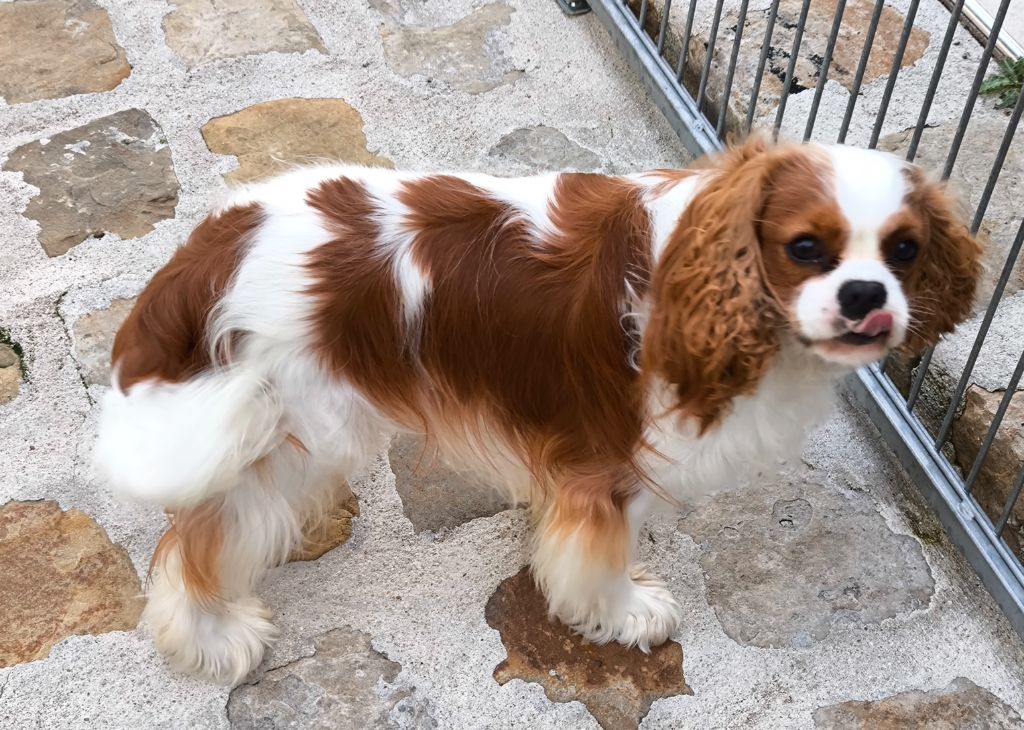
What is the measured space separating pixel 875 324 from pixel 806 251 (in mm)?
158

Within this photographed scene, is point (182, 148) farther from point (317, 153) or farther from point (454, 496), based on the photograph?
point (454, 496)

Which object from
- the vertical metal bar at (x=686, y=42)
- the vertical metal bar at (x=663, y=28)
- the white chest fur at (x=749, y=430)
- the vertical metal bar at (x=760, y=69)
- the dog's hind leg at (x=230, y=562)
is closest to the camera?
the white chest fur at (x=749, y=430)

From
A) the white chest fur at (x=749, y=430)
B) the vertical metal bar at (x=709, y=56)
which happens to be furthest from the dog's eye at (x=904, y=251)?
the vertical metal bar at (x=709, y=56)

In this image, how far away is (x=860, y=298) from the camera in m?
1.73

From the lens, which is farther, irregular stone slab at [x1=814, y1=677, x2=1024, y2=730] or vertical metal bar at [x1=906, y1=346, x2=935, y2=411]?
vertical metal bar at [x1=906, y1=346, x2=935, y2=411]

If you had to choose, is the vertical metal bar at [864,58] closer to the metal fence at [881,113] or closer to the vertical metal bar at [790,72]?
the metal fence at [881,113]

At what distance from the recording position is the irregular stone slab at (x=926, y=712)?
95.3 inches

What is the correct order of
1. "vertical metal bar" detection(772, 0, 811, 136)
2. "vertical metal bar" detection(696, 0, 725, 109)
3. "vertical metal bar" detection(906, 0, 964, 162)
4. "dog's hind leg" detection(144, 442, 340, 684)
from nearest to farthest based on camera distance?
"dog's hind leg" detection(144, 442, 340, 684), "vertical metal bar" detection(906, 0, 964, 162), "vertical metal bar" detection(772, 0, 811, 136), "vertical metal bar" detection(696, 0, 725, 109)

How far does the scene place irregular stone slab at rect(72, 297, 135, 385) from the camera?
289cm

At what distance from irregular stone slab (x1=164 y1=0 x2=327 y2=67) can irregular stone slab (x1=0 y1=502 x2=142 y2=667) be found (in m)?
1.75

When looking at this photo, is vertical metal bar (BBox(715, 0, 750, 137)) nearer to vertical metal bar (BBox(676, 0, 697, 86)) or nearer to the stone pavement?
vertical metal bar (BBox(676, 0, 697, 86))

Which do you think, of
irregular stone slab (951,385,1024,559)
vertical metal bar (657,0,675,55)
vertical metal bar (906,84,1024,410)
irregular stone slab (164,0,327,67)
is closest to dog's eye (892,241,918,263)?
vertical metal bar (906,84,1024,410)

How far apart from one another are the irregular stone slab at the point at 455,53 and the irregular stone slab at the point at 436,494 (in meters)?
1.50

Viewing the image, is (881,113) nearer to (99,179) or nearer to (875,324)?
(875,324)
